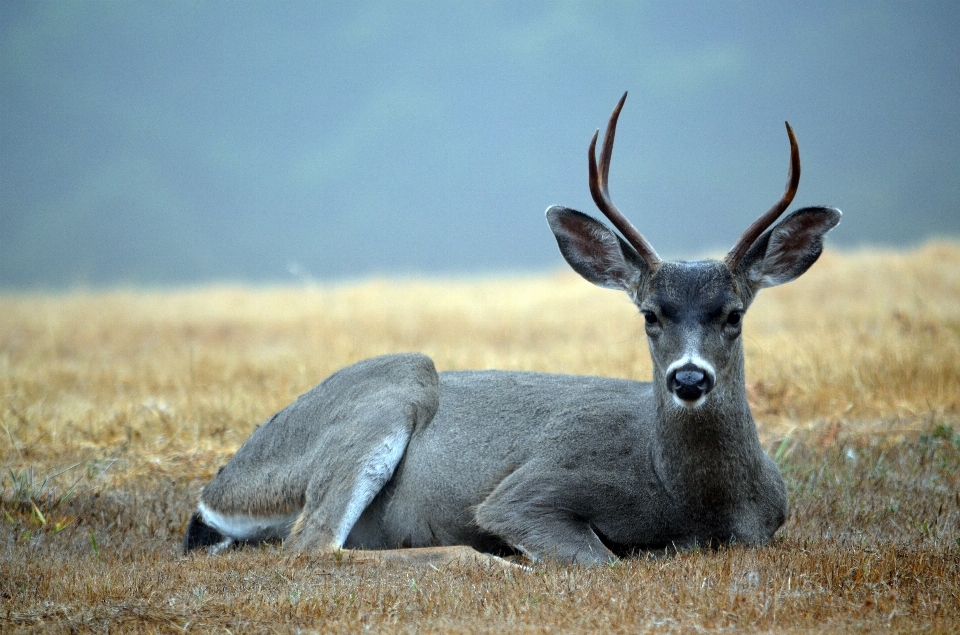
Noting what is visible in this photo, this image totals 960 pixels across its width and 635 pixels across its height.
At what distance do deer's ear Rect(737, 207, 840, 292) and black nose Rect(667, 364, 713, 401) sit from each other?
94cm

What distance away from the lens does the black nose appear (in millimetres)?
4730

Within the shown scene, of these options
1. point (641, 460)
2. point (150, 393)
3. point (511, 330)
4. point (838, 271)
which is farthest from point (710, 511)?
point (838, 271)

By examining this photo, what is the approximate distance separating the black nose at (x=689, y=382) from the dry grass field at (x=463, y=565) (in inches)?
31.1

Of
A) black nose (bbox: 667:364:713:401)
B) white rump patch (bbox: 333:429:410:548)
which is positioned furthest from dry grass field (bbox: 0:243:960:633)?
black nose (bbox: 667:364:713:401)

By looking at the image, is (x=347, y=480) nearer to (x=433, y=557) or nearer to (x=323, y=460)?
(x=323, y=460)

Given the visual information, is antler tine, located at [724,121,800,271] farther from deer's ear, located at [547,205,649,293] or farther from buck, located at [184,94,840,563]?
deer's ear, located at [547,205,649,293]

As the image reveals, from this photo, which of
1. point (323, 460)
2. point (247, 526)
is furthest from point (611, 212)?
point (247, 526)

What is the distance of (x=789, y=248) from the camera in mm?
5629

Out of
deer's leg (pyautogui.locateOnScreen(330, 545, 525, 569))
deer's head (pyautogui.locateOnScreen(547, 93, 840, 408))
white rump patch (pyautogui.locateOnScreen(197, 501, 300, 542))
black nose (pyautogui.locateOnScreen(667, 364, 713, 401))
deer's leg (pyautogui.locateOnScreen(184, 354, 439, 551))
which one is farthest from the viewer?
white rump patch (pyautogui.locateOnScreen(197, 501, 300, 542))

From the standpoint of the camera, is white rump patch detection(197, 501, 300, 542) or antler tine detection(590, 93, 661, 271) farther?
white rump patch detection(197, 501, 300, 542)

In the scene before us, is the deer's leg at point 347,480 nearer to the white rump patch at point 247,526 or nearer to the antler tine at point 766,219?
the white rump patch at point 247,526

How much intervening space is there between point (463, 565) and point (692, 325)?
5.31ft

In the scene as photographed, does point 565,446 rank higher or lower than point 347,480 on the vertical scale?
higher

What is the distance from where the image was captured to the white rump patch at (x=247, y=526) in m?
6.25
